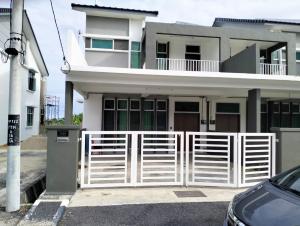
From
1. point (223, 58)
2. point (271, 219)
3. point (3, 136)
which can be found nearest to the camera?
point (271, 219)

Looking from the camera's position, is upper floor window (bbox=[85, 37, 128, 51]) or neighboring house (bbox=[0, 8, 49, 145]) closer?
upper floor window (bbox=[85, 37, 128, 51])

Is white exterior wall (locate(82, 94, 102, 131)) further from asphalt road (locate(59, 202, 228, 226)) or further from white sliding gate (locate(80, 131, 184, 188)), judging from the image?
asphalt road (locate(59, 202, 228, 226))

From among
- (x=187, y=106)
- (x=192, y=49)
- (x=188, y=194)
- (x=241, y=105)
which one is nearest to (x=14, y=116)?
(x=188, y=194)

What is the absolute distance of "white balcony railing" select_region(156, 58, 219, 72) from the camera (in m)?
16.1

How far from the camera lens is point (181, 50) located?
16.8 meters

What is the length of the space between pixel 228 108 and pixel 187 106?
2385mm

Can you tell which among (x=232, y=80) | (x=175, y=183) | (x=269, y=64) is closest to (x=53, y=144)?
(x=175, y=183)

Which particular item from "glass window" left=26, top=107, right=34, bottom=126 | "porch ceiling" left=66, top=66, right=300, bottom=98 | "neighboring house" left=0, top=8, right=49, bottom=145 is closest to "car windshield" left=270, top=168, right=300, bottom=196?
"porch ceiling" left=66, top=66, right=300, bottom=98

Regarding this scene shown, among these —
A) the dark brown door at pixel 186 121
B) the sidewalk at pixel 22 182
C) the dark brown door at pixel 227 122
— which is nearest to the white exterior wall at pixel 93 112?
the dark brown door at pixel 186 121

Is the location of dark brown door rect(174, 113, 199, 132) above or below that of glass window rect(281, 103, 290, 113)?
below

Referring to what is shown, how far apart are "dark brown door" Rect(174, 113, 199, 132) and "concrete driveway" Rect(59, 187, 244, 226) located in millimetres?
9155

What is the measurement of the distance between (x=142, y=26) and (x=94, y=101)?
4730mm

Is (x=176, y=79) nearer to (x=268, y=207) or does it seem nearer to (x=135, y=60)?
(x=135, y=60)

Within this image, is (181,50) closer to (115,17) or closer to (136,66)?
(136,66)
